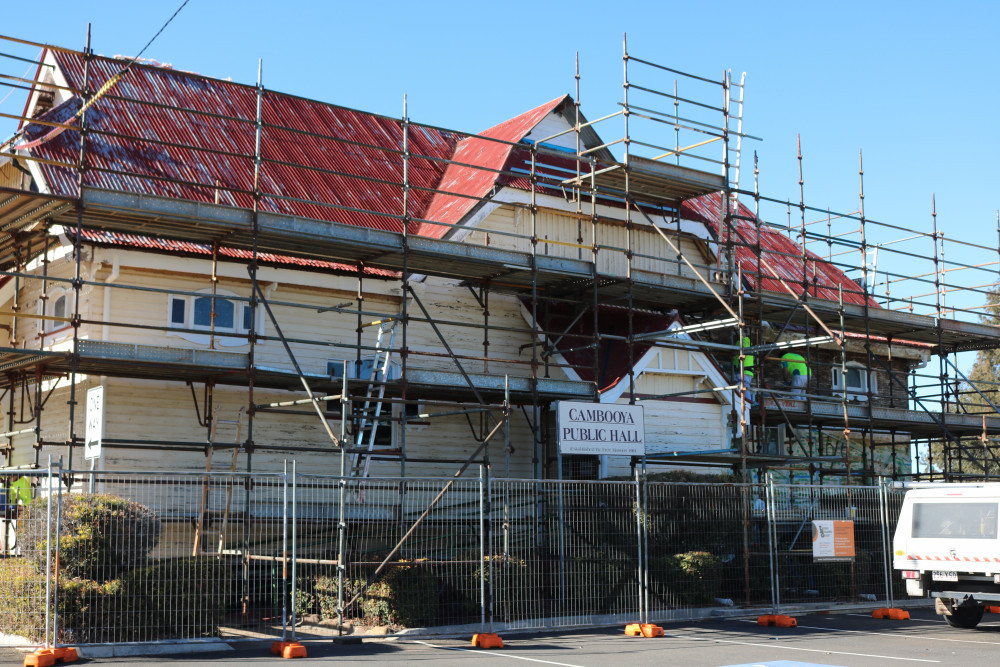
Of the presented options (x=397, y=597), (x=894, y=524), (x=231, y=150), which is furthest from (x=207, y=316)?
(x=894, y=524)

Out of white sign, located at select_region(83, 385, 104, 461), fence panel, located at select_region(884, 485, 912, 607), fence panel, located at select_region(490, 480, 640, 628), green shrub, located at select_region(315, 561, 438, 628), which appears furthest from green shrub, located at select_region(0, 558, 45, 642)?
fence panel, located at select_region(884, 485, 912, 607)

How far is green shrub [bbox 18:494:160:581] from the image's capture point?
1238cm

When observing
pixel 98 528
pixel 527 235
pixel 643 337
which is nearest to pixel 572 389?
A: pixel 643 337

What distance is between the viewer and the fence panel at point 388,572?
14.7 m

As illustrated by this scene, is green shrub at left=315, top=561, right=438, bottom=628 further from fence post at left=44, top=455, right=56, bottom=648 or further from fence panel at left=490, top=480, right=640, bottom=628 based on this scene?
fence post at left=44, top=455, right=56, bottom=648

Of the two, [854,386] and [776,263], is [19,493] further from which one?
[854,386]

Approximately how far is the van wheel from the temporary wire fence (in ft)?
5.91

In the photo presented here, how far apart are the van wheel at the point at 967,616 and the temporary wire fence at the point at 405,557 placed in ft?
5.91

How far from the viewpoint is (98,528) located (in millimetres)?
12578

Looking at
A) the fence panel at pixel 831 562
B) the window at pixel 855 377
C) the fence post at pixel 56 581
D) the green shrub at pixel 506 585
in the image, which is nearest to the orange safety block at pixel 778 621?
the fence panel at pixel 831 562

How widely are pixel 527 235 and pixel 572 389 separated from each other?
3.40 meters

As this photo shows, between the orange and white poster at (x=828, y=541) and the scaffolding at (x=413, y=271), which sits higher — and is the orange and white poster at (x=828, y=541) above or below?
below

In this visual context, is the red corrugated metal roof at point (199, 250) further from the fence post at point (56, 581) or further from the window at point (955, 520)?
the window at point (955, 520)

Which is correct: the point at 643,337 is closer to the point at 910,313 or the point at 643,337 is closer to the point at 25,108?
the point at 910,313
